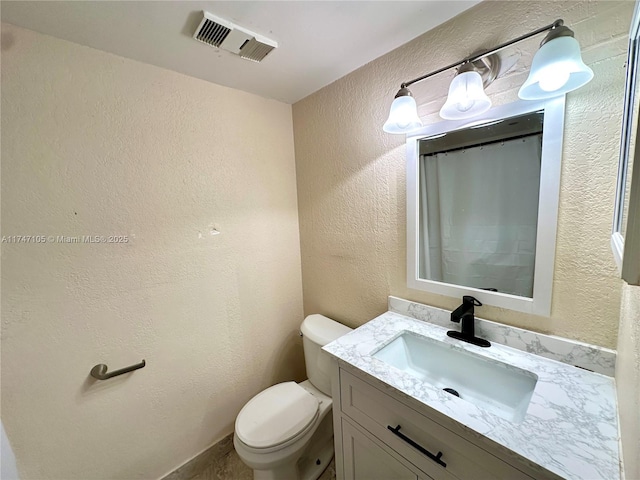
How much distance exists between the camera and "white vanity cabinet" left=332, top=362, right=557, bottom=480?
2.09 ft

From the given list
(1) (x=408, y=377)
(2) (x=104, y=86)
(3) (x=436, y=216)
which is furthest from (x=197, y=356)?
(3) (x=436, y=216)

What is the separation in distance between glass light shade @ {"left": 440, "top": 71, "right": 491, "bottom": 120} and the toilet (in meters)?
1.21

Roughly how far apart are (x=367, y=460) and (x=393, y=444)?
0.18 meters

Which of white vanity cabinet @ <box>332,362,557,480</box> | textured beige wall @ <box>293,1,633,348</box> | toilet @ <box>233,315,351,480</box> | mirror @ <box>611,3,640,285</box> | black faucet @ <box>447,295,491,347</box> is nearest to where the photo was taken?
mirror @ <box>611,3,640,285</box>

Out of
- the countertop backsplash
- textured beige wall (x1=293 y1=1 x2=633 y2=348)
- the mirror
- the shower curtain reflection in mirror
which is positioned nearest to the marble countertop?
the countertop backsplash

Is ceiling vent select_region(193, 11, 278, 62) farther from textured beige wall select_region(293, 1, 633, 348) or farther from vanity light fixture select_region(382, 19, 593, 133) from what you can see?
vanity light fixture select_region(382, 19, 593, 133)

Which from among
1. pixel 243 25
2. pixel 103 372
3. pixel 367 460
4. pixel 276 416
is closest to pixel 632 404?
pixel 367 460

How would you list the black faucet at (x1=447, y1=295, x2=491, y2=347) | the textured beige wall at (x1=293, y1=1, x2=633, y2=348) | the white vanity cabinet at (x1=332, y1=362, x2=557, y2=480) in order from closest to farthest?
the white vanity cabinet at (x1=332, y1=362, x2=557, y2=480) → the textured beige wall at (x1=293, y1=1, x2=633, y2=348) → the black faucet at (x1=447, y1=295, x2=491, y2=347)

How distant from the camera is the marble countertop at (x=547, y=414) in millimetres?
530

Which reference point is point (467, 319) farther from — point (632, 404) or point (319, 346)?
point (319, 346)

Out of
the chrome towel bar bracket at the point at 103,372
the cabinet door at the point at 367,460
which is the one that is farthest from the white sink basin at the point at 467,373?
the chrome towel bar bracket at the point at 103,372

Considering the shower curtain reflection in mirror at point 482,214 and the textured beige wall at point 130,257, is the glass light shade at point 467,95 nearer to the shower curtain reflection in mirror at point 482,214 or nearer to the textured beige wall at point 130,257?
the shower curtain reflection in mirror at point 482,214

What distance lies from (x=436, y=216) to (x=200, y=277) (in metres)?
1.27

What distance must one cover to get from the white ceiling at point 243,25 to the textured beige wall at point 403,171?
0.12 metres
